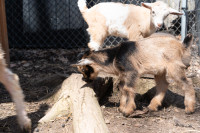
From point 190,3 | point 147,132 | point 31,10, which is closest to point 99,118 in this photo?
point 147,132

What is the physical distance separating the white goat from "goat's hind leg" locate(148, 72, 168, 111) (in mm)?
1633

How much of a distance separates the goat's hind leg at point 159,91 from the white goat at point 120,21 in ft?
5.36

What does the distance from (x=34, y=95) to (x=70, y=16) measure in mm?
3452

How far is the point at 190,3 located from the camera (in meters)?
6.79

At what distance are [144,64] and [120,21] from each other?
2.07 metres

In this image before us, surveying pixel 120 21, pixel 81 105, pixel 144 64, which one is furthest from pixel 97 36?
pixel 81 105

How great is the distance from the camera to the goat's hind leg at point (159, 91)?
4.43 m

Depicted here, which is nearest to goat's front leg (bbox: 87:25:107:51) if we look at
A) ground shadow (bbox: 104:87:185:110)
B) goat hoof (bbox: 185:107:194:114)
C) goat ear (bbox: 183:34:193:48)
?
ground shadow (bbox: 104:87:185:110)

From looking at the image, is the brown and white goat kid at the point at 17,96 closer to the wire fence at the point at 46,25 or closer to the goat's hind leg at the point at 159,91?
the goat's hind leg at the point at 159,91

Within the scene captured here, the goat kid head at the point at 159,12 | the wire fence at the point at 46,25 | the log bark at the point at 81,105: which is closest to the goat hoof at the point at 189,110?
the log bark at the point at 81,105

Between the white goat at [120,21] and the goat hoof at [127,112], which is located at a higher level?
the white goat at [120,21]

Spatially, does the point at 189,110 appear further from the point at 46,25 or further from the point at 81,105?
the point at 46,25

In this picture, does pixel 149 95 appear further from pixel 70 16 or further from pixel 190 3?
pixel 70 16

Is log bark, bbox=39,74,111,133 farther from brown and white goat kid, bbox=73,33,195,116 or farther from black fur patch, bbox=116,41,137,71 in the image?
black fur patch, bbox=116,41,137,71
